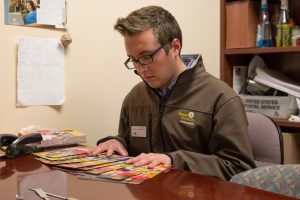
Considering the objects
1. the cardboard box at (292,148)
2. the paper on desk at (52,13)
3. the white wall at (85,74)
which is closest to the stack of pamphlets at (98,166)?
the white wall at (85,74)

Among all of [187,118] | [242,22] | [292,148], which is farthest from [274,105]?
[187,118]

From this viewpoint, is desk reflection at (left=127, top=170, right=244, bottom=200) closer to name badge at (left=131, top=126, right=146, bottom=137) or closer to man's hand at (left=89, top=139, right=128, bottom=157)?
man's hand at (left=89, top=139, right=128, bottom=157)

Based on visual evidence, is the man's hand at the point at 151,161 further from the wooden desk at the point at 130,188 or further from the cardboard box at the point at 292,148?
the cardboard box at the point at 292,148

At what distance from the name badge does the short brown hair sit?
37 cm

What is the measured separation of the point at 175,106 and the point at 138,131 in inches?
8.2

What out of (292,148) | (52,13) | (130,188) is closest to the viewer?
(130,188)

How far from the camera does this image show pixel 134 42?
129 cm

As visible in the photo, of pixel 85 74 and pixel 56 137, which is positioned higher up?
pixel 85 74

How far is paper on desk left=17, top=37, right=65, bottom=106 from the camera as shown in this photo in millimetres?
1514

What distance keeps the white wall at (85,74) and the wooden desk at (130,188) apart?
0.57 m

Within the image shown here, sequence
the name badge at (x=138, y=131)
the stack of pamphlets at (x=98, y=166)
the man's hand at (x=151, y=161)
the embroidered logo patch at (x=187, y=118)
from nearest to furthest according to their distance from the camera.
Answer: the stack of pamphlets at (x=98, y=166), the man's hand at (x=151, y=161), the embroidered logo patch at (x=187, y=118), the name badge at (x=138, y=131)

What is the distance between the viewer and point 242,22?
6.92 feet

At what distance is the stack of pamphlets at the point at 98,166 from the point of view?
925 millimetres

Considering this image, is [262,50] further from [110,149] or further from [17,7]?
[17,7]
